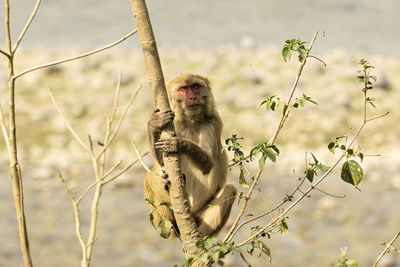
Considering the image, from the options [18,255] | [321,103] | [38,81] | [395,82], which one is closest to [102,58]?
[38,81]

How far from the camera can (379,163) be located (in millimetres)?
18188

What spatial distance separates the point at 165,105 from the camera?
3.57 metres

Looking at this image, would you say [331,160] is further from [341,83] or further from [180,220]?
[180,220]

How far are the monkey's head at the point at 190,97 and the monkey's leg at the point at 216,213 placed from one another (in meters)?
0.81

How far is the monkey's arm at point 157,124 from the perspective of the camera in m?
3.67

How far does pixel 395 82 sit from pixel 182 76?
2072cm

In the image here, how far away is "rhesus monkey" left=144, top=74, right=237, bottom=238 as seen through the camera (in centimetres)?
598

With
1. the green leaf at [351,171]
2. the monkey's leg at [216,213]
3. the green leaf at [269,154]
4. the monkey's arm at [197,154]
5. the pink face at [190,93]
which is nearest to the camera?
the green leaf at [269,154]

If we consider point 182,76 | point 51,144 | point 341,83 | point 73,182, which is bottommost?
point 182,76

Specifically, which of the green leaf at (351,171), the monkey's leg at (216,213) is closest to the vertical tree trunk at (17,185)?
the green leaf at (351,171)

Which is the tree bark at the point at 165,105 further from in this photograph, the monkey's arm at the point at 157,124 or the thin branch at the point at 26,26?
the thin branch at the point at 26,26

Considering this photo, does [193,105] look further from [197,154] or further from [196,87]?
[197,154]

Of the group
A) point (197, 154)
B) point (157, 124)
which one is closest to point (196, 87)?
point (197, 154)

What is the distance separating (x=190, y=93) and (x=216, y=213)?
1.27 metres
